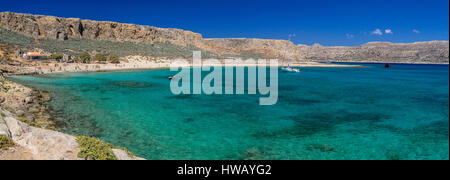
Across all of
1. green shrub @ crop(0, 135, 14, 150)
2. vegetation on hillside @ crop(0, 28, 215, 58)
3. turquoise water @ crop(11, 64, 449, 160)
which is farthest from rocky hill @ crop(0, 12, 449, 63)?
→ green shrub @ crop(0, 135, 14, 150)

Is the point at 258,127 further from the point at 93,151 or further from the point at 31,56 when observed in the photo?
the point at 31,56

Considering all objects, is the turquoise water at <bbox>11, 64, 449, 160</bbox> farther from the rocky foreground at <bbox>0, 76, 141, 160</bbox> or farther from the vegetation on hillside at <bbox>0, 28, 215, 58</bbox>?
the vegetation on hillside at <bbox>0, 28, 215, 58</bbox>

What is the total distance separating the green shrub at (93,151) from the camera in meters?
7.00

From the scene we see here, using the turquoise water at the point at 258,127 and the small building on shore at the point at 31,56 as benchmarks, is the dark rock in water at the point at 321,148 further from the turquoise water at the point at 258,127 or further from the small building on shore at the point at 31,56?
the small building on shore at the point at 31,56

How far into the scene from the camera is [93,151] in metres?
7.29

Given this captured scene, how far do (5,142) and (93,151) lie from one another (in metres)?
1.93

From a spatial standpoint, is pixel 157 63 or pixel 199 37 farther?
pixel 199 37

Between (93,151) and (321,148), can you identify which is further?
(321,148)

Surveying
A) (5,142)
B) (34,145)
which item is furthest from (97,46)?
(5,142)

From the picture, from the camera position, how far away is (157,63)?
264 ft

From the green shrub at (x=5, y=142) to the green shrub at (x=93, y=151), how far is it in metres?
1.49
